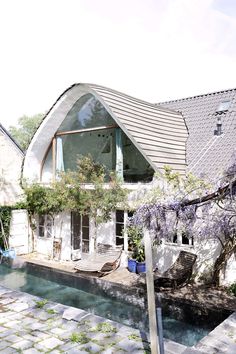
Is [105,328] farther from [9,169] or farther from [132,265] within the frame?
[9,169]

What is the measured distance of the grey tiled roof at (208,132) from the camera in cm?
1071

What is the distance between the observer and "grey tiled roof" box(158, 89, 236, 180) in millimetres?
10711

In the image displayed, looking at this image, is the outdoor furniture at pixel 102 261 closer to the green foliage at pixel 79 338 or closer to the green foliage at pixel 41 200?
the green foliage at pixel 41 200

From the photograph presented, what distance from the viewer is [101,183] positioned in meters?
11.5

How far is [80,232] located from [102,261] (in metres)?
2.45

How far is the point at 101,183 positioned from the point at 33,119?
35.4 m

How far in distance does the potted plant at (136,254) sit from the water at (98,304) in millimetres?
1756

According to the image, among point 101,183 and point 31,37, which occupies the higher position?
point 31,37

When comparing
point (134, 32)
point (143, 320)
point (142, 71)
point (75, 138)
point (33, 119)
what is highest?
point (33, 119)

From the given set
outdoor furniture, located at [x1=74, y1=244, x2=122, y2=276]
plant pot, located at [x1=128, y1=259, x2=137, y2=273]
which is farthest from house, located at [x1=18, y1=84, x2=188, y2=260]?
plant pot, located at [x1=128, y1=259, x2=137, y2=273]

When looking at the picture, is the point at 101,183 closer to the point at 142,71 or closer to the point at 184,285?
the point at 184,285

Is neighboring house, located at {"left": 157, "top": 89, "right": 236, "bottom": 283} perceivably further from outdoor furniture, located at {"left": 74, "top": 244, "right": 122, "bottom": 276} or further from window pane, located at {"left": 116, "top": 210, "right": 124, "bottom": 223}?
window pane, located at {"left": 116, "top": 210, "right": 124, "bottom": 223}

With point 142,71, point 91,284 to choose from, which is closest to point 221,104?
point 142,71

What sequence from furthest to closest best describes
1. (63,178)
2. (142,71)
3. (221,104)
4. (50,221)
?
(142,71), (50,221), (221,104), (63,178)
